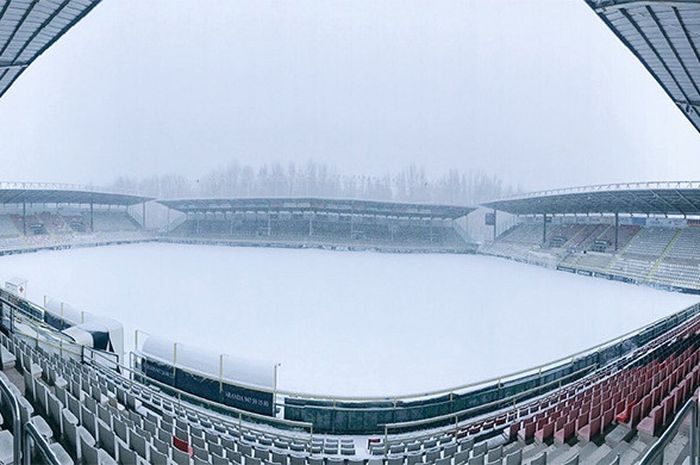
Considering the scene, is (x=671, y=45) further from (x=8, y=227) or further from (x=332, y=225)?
(x=8, y=227)

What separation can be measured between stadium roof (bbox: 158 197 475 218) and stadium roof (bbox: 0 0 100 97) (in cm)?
3517

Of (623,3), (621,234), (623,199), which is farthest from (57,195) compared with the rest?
(621,234)

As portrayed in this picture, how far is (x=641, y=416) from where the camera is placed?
18.1ft

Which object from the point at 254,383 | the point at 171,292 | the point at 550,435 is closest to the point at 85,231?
the point at 171,292

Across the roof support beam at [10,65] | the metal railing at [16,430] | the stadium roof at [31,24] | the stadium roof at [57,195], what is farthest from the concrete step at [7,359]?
the stadium roof at [57,195]

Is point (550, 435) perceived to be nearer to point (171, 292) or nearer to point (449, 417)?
point (449, 417)

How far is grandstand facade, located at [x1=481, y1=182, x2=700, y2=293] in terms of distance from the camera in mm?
27578

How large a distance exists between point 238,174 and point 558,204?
67109 mm

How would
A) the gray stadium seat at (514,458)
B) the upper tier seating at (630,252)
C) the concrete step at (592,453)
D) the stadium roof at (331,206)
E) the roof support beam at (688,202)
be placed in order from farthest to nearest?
the stadium roof at (331,206)
the roof support beam at (688,202)
the upper tier seating at (630,252)
the concrete step at (592,453)
the gray stadium seat at (514,458)

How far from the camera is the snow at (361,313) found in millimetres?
10922

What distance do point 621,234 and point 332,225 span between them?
2993 cm

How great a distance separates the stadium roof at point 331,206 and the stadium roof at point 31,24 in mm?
35165

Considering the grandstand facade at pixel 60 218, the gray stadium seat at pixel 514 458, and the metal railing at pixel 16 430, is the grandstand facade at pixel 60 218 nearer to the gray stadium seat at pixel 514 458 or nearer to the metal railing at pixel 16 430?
the metal railing at pixel 16 430

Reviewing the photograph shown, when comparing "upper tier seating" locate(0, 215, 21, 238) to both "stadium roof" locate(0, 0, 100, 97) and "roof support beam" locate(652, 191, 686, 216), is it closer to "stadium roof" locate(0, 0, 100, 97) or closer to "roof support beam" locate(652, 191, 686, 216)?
"stadium roof" locate(0, 0, 100, 97)
